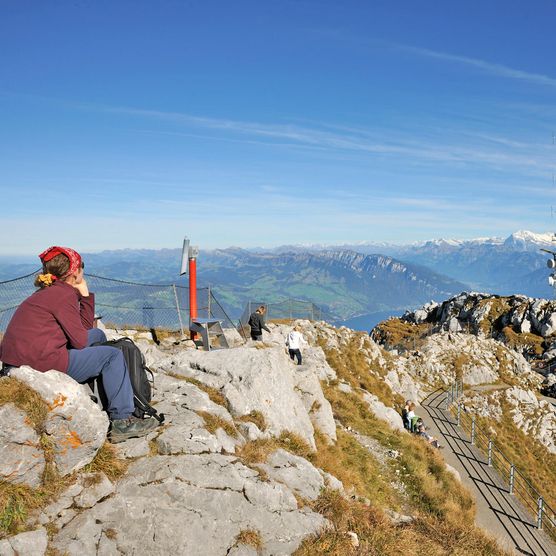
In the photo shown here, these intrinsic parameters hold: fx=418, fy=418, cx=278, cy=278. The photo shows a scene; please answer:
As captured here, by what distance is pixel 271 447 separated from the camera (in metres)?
9.46

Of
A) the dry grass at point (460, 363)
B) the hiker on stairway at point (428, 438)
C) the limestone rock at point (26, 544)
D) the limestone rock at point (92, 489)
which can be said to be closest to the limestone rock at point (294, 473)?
the limestone rock at point (92, 489)

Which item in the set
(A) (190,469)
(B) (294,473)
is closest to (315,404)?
(B) (294,473)

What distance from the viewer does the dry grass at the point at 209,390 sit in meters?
10.6

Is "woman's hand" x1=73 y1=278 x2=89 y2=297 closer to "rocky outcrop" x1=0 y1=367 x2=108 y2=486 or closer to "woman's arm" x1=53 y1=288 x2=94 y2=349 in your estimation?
"woman's arm" x1=53 y1=288 x2=94 y2=349

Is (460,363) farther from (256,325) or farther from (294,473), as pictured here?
(294,473)

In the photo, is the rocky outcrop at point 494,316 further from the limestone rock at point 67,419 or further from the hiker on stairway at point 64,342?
the limestone rock at point 67,419

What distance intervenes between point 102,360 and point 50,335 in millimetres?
938

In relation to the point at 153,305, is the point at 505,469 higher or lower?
lower

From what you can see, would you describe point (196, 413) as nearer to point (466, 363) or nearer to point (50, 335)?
point (50, 335)

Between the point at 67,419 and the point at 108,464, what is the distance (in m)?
1.08

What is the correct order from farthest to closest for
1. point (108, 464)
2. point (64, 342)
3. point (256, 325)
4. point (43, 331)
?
point (256, 325) < point (108, 464) < point (64, 342) < point (43, 331)

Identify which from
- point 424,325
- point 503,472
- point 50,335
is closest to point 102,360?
point 50,335

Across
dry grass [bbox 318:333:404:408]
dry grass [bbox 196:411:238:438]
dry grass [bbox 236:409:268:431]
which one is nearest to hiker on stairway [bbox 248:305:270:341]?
→ dry grass [bbox 318:333:404:408]

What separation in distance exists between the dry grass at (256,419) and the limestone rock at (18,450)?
5.10 m
